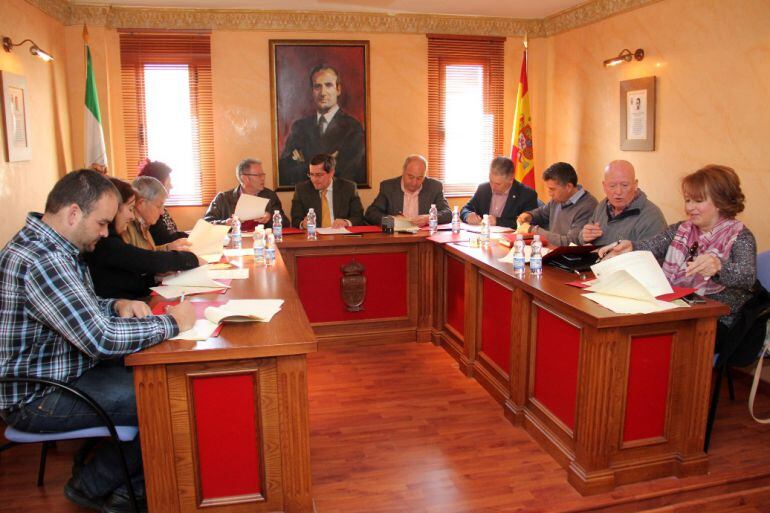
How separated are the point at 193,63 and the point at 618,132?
166 inches

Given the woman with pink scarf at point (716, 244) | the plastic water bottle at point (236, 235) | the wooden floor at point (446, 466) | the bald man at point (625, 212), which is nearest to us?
the wooden floor at point (446, 466)

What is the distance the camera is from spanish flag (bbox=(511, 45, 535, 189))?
689 centimetres

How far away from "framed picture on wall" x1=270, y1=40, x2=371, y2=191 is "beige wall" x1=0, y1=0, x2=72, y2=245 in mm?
1986

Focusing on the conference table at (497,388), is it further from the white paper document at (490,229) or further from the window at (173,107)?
the window at (173,107)

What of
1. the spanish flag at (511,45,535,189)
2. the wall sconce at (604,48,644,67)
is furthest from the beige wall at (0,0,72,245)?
the wall sconce at (604,48,644,67)

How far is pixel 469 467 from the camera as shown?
311 centimetres

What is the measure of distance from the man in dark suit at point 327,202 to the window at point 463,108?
158 centimetres

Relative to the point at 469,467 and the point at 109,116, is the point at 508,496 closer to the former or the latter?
the point at 469,467

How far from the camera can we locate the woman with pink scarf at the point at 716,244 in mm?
3021

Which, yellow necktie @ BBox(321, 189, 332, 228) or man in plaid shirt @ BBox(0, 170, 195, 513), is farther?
yellow necktie @ BBox(321, 189, 332, 228)

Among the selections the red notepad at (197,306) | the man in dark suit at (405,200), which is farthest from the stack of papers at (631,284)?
the man in dark suit at (405,200)

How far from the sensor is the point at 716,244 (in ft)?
10.3

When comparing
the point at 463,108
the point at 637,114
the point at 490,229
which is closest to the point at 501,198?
the point at 490,229

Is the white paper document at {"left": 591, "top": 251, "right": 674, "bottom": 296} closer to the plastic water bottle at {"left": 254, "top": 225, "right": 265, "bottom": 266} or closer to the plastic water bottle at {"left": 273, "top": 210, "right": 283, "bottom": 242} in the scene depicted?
the plastic water bottle at {"left": 254, "top": 225, "right": 265, "bottom": 266}
